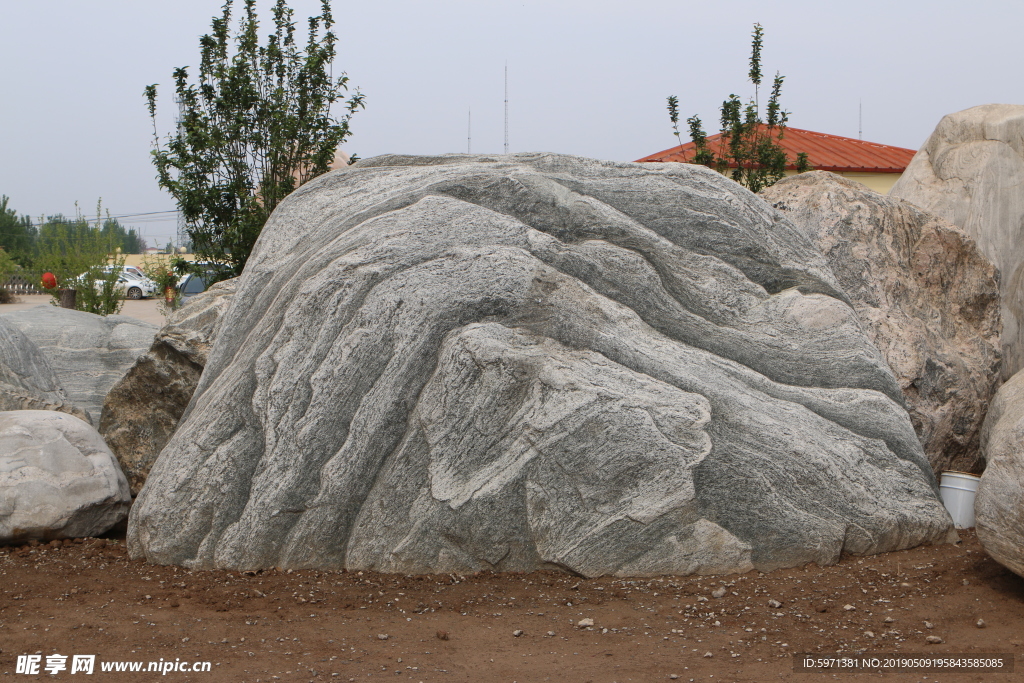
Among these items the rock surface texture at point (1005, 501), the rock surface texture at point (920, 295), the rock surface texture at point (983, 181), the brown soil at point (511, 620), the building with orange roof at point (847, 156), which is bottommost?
the brown soil at point (511, 620)

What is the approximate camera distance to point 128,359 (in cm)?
975

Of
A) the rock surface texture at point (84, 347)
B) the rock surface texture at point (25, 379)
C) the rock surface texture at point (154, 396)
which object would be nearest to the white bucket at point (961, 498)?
the rock surface texture at point (154, 396)

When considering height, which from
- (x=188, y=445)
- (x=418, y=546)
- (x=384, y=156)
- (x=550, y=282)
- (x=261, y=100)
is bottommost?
(x=418, y=546)

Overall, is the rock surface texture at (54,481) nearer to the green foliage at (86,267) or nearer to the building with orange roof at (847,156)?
the green foliage at (86,267)

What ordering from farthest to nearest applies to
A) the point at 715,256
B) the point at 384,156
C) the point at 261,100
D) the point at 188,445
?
the point at 261,100, the point at 384,156, the point at 715,256, the point at 188,445

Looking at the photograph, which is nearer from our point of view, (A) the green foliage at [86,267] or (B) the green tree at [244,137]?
(B) the green tree at [244,137]

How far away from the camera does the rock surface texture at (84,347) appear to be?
9.30 metres

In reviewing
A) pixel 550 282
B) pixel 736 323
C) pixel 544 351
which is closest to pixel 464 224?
pixel 550 282

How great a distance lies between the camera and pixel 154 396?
714 centimetres

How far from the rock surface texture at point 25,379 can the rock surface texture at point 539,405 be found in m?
2.78

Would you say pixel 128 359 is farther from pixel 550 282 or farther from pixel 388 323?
pixel 550 282

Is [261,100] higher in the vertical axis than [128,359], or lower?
higher

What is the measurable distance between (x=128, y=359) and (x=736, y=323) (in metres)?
7.35

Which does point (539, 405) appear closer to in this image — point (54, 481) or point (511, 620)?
point (511, 620)
